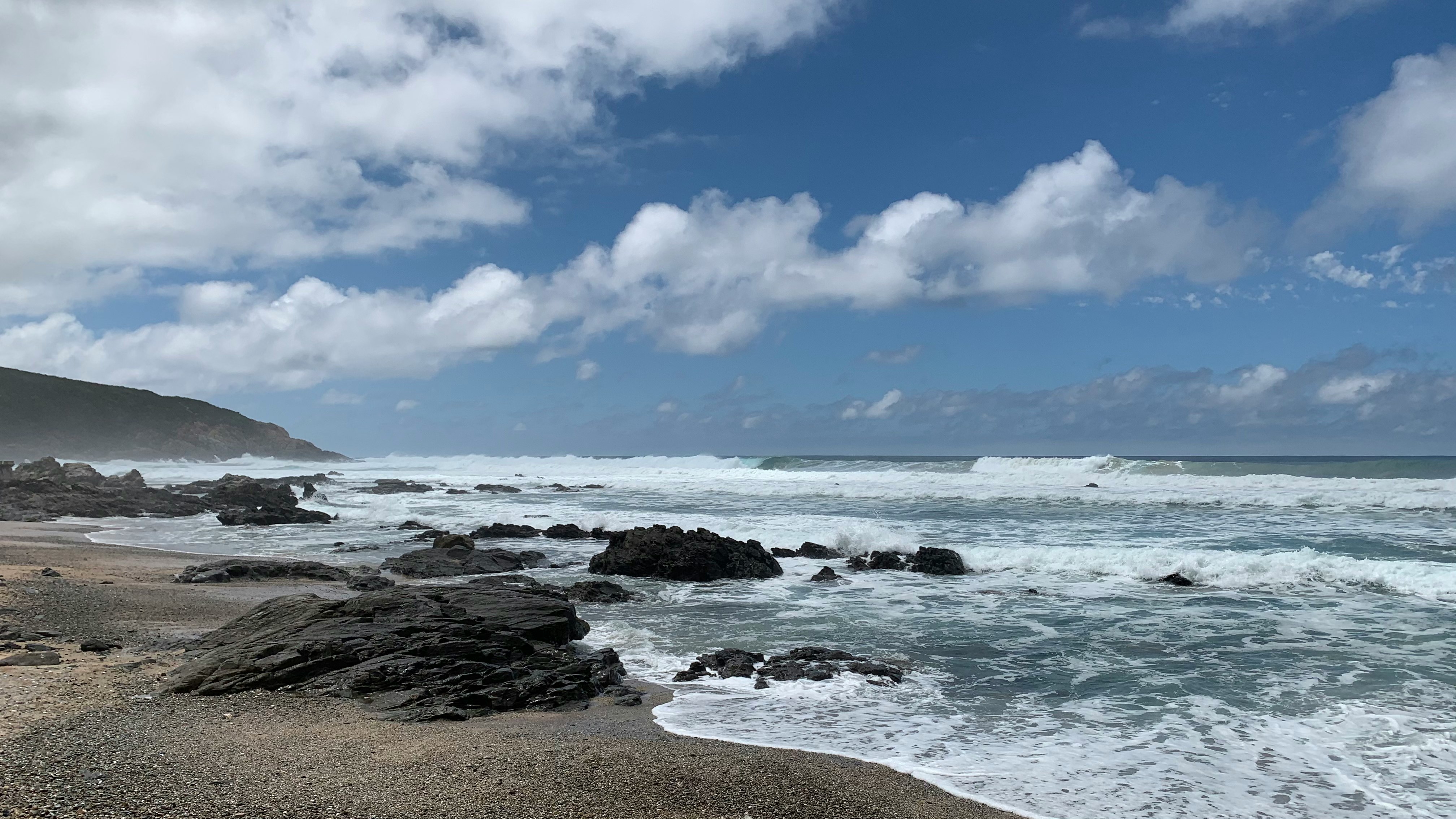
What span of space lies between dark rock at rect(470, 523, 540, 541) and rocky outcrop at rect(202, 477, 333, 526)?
6998 mm

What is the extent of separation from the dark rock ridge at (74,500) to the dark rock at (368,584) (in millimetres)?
18351

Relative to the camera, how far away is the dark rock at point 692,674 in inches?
340

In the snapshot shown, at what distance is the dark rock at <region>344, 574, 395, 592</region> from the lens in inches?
551

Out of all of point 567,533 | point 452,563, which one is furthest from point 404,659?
point 567,533

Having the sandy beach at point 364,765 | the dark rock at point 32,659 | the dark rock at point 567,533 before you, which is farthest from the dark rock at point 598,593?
the dark rock at point 567,533

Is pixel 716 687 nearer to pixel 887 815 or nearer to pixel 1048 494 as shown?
pixel 887 815

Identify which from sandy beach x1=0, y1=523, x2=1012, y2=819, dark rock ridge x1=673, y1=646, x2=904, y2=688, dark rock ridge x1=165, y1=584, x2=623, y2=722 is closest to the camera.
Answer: sandy beach x1=0, y1=523, x2=1012, y2=819

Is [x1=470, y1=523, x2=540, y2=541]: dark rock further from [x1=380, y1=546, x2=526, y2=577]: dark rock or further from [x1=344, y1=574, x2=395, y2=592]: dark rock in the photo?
[x1=344, y1=574, x2=395, y2=592]: dark rock

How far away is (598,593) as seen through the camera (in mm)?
13625

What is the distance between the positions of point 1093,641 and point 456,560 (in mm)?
11898

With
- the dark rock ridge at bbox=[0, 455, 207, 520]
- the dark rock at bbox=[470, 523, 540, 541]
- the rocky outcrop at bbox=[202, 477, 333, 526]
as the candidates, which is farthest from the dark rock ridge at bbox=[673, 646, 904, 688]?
the dark rock ridge at bbox=[0, 455, 207, 520]

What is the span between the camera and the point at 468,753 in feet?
19.0

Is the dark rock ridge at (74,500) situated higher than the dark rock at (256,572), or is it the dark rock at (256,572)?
the dark rock ridge at (74,500)

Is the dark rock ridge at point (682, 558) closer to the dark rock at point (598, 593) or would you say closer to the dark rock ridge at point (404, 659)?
the dark rock at point (598, 593)
